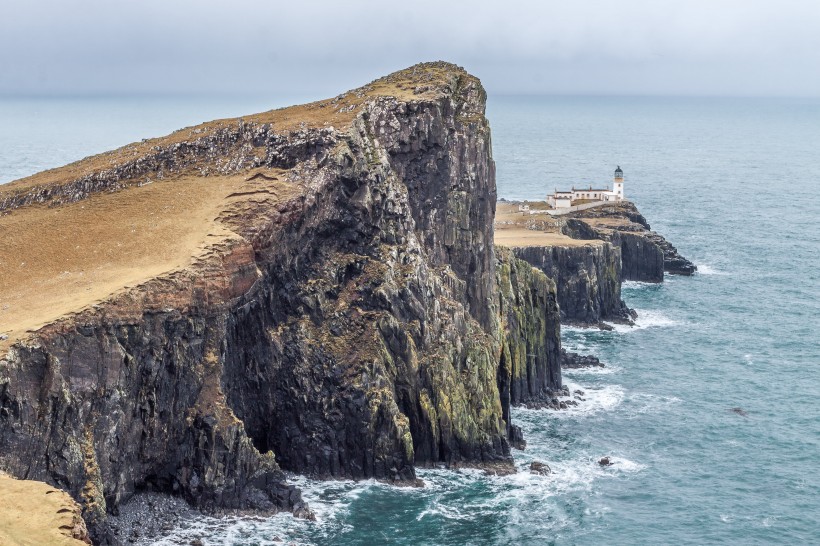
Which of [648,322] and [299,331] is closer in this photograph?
[299,331]

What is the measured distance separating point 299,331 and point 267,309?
318cm

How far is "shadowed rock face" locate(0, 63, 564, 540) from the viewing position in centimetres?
7675

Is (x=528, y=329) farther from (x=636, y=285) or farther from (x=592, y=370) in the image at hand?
(x=636, y=285)

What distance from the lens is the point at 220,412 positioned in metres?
84.2

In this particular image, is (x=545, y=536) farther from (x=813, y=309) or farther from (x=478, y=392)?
(x=813, y=309)

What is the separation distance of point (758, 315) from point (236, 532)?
3816 inches

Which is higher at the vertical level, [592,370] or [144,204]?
[144,204]

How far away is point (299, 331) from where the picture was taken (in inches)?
3725

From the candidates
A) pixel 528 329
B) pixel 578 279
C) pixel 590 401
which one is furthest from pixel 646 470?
pixel 578 279

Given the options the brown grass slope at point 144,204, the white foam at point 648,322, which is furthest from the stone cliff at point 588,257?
the brown grass slope at point 144,204

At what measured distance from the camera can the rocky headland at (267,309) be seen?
3039 inches

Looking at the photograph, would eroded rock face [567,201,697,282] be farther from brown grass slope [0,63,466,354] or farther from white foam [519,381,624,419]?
brown grass slope [0,63,466,354]

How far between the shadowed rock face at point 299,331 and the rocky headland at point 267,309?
0.56ft

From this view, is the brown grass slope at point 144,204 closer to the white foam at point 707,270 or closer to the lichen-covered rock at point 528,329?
the lichen-covered rock at point 528,329
